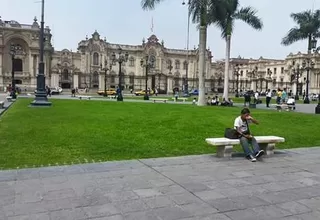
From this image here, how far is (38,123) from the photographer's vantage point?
41.4ft

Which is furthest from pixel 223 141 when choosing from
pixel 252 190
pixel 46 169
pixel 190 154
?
pixel 46 169

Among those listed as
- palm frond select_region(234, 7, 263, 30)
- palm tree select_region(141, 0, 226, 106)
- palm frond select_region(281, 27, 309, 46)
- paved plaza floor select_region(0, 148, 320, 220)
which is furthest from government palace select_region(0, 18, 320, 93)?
paved plaza floor select_region(0, 148, 320, 220)

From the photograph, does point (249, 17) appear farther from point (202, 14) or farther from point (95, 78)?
point (95, 78)

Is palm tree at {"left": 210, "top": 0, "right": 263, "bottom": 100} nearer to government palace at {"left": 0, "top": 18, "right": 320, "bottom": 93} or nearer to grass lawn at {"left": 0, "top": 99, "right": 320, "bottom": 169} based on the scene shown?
grass lawn at {"left": 0, "top": 99, "right": 320, "bottom": 169}

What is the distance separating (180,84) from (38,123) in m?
84.7

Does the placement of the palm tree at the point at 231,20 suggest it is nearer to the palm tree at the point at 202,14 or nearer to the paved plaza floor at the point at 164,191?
the palm tree at the point at 202,14

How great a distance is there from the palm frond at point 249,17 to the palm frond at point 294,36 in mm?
11751

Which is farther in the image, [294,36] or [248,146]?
[294,36]

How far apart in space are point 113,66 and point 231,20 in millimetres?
62322

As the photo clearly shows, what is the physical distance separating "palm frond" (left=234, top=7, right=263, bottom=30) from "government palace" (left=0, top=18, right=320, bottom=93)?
27980 mm

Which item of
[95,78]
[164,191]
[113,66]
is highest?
[113,66]

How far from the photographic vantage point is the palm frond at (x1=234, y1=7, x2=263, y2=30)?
31.4m

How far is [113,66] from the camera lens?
89562mm

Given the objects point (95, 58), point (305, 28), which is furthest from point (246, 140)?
point (95, 58)
